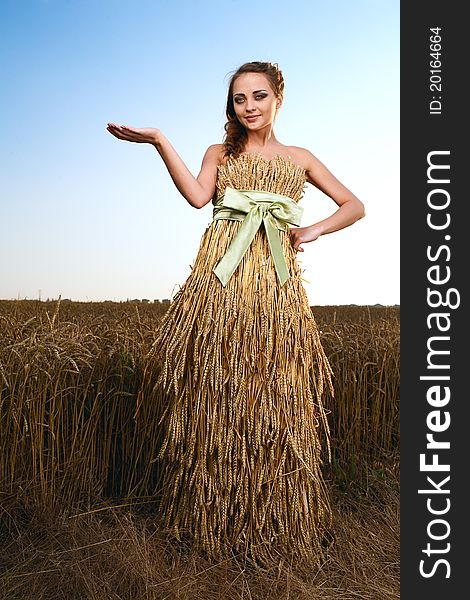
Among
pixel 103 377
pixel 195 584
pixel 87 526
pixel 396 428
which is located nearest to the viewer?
pixel 195 584

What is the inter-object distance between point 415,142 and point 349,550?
5.50ft

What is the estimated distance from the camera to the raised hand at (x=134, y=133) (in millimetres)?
2469

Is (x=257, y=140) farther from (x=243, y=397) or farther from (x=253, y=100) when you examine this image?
(x=243, y=397)

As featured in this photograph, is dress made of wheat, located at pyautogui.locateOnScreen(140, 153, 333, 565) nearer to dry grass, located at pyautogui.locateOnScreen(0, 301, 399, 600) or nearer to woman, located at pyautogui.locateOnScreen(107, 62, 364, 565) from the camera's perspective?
woman, located at pyautogui.locateOnScreen(107, 62, 364, 565)

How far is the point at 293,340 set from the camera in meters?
2.62

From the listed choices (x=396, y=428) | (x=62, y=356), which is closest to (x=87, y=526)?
(x=62, y=356)

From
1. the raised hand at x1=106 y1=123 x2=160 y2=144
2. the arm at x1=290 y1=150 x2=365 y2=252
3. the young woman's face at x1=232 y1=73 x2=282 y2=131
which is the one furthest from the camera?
the arm at x1=290 y1=150 x2=365 y2=252

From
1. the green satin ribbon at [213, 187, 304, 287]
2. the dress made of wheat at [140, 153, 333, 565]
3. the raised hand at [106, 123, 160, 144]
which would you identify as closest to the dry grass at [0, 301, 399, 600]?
the dress made of wheat at [140, 153, 333, 565]

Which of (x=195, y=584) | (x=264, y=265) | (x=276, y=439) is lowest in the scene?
(x=195, y=584)

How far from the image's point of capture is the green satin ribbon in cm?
256

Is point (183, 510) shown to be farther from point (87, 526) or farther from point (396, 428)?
point (396, 428)

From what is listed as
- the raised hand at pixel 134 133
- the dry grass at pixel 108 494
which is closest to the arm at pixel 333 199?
the raised hand at pixel 134 133

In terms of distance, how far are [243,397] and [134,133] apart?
3.45 ft

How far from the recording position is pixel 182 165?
2.60 metres
